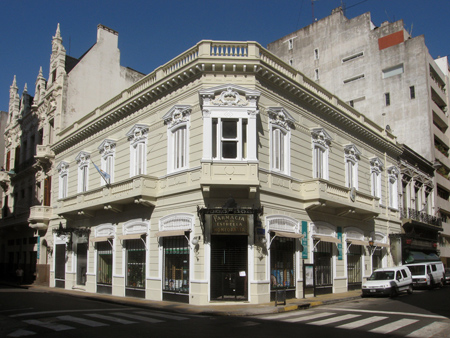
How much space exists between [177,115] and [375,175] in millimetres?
16015

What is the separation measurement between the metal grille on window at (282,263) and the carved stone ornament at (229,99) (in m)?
6.31

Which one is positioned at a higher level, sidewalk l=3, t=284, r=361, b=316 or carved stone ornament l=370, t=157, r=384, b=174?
carved stone ornament l=370, t=157, r=384, b=174

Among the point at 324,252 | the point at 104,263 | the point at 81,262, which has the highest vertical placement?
the point at 324,252

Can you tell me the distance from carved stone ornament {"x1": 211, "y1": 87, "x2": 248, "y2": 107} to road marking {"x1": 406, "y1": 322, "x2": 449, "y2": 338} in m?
10.9

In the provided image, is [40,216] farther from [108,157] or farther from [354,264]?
[354,264]

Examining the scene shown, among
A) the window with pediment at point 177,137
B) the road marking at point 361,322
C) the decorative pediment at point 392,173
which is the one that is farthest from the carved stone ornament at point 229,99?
the decorative pediment at point 392,173

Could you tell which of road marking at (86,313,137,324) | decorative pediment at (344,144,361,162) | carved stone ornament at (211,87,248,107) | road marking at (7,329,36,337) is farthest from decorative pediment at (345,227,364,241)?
road marking at (7,329,36,337)

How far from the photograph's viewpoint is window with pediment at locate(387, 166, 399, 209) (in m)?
32.5

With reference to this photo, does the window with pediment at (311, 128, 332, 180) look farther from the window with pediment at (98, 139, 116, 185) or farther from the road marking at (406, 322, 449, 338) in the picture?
the road marking at (406, 322, 449, 338)

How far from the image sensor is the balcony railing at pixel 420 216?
34.4 m

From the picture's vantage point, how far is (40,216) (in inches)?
1271

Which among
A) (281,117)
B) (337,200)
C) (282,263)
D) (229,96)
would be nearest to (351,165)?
(337,200)

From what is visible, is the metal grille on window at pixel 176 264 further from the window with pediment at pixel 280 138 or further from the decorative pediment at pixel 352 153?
the decorative pediment at pixel 352 153

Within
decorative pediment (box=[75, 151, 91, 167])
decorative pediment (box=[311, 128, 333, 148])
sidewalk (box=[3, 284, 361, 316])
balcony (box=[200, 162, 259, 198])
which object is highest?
decorative pediment (box=[311, 128, 333, 148])
